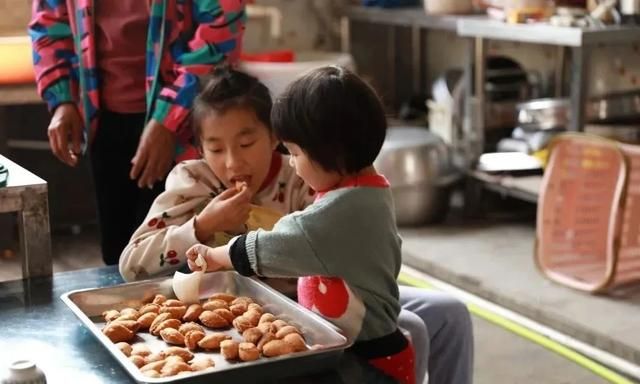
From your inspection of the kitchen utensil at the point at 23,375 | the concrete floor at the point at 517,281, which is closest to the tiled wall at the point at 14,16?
the concrete floor at the point at 517,281

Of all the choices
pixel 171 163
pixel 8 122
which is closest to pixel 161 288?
pixel 171 163

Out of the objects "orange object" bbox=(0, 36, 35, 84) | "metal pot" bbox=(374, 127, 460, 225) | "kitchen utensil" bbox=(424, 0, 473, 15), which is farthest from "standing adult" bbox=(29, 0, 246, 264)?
"kitchen utensil" bbox=(424, 0, 473, 15)

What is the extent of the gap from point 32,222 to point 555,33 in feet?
7.38

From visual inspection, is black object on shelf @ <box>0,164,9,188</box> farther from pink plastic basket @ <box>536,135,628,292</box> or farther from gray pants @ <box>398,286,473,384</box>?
pink plastic basket @ <box>536,135,628,292</box>

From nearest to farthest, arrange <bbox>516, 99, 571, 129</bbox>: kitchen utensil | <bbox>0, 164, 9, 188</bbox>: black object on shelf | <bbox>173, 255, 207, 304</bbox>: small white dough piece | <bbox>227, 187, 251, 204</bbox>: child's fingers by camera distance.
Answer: <bbox>173, 255, 207, 304</bbox>: small white dough piece → <bbox>227, 187, 251, 204</bbox>: child's fingers → <bbox>0, 164, 9, 188</bbox>: black object on shelf → <bbox>516, 99, 571, 129</bbox>: kitchen utensil

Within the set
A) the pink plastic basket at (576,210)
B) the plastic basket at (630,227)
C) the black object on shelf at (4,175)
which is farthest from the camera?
the pink plastic basket at (576,210)

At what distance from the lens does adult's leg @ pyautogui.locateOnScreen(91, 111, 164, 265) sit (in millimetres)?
2279

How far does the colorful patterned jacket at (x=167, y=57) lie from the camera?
2.13 meters

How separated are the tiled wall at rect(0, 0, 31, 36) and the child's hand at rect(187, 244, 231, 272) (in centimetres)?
306

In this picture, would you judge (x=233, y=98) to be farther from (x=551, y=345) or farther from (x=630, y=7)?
(x=630, y=7)

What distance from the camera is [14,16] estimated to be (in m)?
4.35

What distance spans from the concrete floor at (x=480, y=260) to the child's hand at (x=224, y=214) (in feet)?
4.02

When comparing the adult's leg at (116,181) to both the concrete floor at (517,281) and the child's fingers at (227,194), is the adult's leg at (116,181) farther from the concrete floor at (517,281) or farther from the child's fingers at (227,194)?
the concrete floor at (517,281)

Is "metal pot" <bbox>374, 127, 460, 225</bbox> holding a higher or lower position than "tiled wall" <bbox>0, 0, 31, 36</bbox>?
lower
